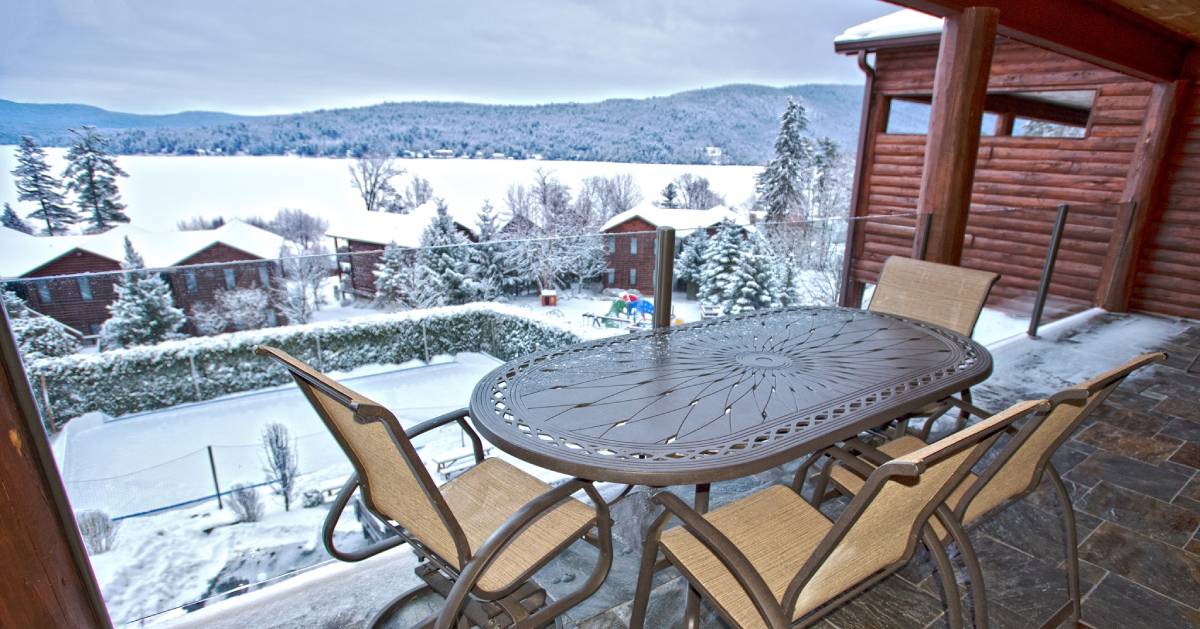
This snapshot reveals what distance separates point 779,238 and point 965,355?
1.62 meters

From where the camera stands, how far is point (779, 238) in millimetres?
3584

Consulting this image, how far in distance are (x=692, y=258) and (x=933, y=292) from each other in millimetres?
1141

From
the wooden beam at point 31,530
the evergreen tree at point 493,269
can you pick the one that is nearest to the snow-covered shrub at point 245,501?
the evergreen tree at point 493,269

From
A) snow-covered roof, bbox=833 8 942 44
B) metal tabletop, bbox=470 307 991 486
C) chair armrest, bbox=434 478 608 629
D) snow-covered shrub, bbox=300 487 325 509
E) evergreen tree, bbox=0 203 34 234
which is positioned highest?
snow-covered roof, bbox=833 8 942 44

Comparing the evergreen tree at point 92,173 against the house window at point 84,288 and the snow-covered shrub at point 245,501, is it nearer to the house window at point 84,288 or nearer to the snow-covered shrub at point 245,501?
the snow-covered shrub at point 245,501

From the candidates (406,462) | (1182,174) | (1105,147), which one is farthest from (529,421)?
(1105,147)

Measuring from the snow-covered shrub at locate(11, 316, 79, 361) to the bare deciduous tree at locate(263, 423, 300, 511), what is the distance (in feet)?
13.3

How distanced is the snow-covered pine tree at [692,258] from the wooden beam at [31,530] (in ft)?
7.31

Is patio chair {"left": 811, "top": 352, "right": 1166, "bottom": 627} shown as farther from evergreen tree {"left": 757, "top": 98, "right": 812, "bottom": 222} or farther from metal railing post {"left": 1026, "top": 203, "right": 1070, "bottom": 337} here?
evergreen tree {"left": 757, "top": 98, "right": 812, "bottom": 222}

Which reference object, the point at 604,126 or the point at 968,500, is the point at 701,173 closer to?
the point at 604,126

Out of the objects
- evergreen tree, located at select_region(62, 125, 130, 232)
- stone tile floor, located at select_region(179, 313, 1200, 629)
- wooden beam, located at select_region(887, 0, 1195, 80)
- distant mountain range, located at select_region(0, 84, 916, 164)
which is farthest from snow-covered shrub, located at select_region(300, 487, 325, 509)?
distant mountain range, located at select_region(0, 84, 916, 164)

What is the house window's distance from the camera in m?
1.92

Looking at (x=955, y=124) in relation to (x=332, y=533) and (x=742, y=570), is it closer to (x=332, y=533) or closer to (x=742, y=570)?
(x=742, y=570)

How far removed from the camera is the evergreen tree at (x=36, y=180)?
6077mm
